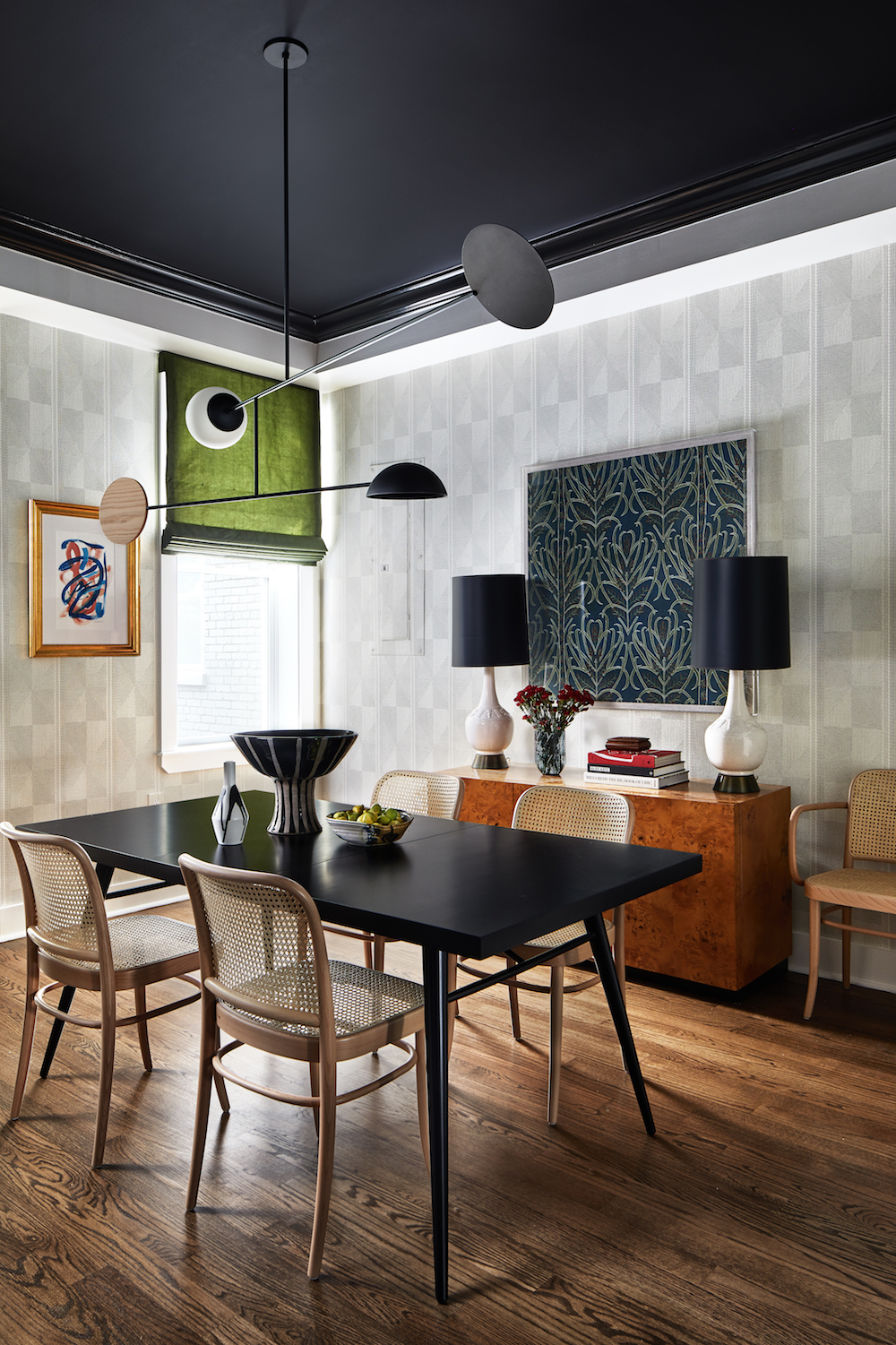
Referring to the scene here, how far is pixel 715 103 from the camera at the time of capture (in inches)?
→ 127

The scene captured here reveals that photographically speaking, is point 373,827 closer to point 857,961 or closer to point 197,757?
point 857,961

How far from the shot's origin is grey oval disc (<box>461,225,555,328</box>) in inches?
87.9

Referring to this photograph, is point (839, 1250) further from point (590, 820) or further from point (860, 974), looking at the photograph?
point (860, 974)

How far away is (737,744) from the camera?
3.69 m

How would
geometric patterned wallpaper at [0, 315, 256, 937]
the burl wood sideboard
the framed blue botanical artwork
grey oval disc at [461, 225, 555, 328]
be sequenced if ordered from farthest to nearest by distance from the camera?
geometric patterned wallpaper at [0, 315, 256, 937] < the framed blue botanical artwork < the burl wood sideboard < grey oval disc at [461, 225, 555, 328]

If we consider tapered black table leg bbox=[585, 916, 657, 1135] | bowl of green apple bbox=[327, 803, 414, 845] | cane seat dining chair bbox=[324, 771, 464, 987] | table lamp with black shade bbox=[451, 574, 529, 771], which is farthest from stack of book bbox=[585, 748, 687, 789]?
bowl of green apple bbox=[327, 803, 414, 845]

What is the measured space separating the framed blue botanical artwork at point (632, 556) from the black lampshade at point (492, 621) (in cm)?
26

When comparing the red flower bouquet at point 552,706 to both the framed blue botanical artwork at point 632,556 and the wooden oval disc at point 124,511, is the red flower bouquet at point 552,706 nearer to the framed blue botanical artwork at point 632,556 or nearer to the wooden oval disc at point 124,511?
the framed blue botanical artwork at point 632,556

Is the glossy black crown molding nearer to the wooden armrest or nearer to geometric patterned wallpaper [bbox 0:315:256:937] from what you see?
geometric patterned wallpaper [bbox 0:315:256:937]

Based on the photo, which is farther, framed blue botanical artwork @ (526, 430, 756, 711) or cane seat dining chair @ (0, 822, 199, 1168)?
framed blue botanical artwork @ (526, 430, 756, 711)

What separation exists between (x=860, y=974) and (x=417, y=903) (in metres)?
2.45

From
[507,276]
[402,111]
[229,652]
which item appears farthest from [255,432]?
[507,276]

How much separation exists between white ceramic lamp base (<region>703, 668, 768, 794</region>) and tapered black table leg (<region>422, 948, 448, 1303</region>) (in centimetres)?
203

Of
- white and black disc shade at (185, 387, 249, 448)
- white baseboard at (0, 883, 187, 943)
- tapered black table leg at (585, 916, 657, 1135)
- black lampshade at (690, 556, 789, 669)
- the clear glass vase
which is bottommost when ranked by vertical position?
white baseboard at (0, 883, 187, 943)
